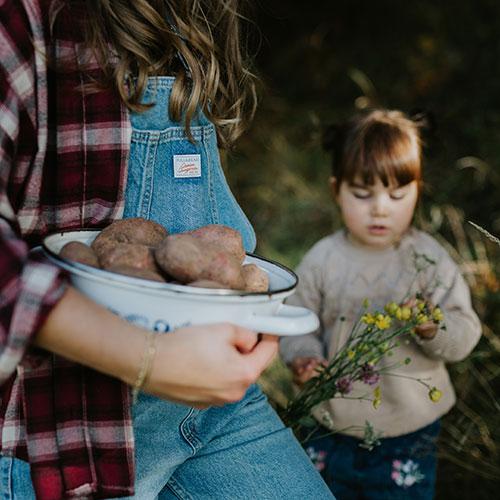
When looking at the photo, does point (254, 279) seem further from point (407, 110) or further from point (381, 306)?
point (407, 110)

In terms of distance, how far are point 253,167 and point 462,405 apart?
9.51ft

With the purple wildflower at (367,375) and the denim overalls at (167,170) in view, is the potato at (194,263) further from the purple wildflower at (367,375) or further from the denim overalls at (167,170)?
the purple wildflower at (367,375)

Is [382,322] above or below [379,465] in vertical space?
above

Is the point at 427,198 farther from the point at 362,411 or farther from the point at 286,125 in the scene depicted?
the point at 362,411

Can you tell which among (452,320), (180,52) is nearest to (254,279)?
(180,52)

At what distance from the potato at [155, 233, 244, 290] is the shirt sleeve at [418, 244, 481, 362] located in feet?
3.79

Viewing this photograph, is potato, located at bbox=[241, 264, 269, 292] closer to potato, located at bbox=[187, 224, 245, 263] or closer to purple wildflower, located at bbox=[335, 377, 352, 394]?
potato, located at bbox=[187, 224, 245, 263]

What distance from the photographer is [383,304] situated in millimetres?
2475

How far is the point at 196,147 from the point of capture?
5.15 feet

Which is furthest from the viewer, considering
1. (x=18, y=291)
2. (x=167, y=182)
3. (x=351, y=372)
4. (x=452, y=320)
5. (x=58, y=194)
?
(x=452, y=320)

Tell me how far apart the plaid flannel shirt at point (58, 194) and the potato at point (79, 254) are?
0.05 m

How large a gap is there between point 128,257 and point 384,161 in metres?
1.40

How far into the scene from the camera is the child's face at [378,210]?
243cm

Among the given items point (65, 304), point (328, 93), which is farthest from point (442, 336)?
point (328, 93)
